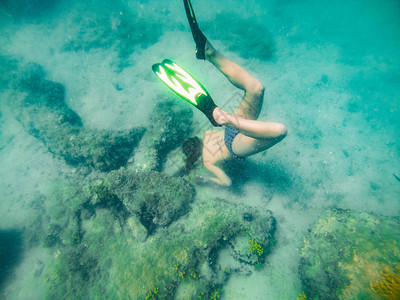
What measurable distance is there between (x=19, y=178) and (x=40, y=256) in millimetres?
3875

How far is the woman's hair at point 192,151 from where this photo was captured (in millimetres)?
5285

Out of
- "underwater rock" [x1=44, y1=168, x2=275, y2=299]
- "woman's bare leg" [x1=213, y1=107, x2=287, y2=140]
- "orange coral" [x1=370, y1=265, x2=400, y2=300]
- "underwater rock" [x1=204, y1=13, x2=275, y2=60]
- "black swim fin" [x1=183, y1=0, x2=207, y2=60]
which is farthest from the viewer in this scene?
"underwater rock" [x1=204, y1=13, x2=275, y2=60]

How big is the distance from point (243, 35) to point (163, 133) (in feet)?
31.2

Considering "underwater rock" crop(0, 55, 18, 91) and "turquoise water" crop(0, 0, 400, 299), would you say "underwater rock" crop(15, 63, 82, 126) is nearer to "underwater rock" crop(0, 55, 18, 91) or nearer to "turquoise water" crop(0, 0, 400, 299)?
"turquoise water" crop(0, 0, 400, 299)

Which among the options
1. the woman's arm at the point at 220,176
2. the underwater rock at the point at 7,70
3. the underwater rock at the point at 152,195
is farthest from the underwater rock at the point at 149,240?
the underwater rock at the point at 7,70

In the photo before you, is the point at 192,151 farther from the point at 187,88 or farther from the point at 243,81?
the point at 243,81

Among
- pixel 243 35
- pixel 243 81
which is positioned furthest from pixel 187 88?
pixel 243 35

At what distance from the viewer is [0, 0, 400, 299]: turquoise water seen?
4367 millimetres

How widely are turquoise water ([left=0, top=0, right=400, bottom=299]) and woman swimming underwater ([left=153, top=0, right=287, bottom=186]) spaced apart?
1247 millimetres

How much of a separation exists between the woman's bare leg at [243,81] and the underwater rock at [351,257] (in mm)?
3543

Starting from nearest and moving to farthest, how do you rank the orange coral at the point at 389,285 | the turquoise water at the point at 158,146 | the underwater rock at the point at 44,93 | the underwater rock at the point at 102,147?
the orange coral at the point at 389,285, the turquoise water at the point at 158,146, the underwater rock at the point at 102,147, the underwater rock at the point at 44,93

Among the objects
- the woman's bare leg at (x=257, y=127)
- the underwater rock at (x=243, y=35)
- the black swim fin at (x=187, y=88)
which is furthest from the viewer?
the underwater rock at (x=243, y=35)

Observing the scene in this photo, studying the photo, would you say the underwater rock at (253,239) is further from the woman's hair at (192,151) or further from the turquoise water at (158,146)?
the woman's hair at (192,151)

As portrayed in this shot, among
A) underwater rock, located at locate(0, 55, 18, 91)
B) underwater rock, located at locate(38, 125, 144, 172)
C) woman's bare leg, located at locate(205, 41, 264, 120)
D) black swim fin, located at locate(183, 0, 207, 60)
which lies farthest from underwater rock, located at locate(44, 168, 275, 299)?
underwater rock, located at locate(0, 55, 18, 91)
